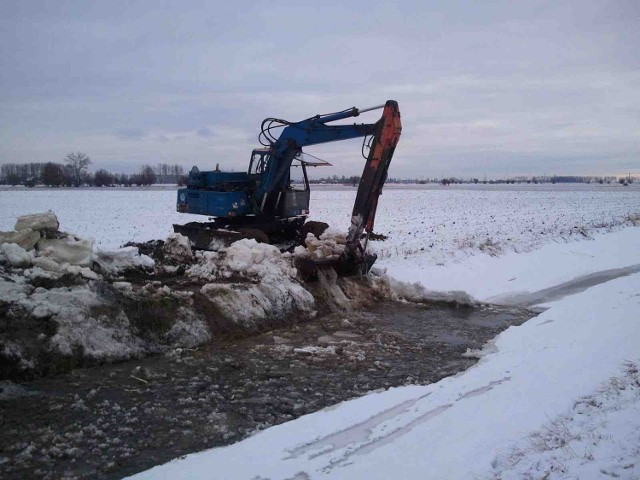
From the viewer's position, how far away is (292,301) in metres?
10.0

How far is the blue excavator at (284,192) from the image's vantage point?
11.4 metres

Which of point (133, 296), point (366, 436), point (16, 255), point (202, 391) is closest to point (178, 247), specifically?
point (133, 296)

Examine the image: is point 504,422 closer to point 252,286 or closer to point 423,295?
point 252,286

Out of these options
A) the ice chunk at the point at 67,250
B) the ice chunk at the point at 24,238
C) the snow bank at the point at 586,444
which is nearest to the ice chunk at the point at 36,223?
the ice chunk at the point at 24,238

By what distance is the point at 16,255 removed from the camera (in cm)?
859

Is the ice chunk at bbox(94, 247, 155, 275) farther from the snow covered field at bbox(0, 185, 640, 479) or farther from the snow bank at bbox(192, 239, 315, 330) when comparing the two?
the snow covered field at bbox(0, 185, 640, 479)

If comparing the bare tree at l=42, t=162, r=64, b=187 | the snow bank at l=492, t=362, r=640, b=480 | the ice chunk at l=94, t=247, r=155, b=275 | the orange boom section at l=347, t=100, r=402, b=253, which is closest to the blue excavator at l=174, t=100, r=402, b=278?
the orange boom section at l=347, t=100, r=402, b=253

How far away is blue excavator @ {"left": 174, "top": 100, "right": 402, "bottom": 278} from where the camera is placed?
11.4m

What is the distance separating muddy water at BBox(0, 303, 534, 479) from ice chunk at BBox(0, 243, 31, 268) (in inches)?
106

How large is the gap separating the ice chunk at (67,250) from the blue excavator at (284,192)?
3597 mm

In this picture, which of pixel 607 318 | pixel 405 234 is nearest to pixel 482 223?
pixel 405 234

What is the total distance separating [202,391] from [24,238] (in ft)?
16.4

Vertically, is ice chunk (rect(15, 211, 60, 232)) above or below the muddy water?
above

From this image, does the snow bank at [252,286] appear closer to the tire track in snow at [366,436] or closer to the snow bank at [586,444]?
the tire track in snow at [366,436]
